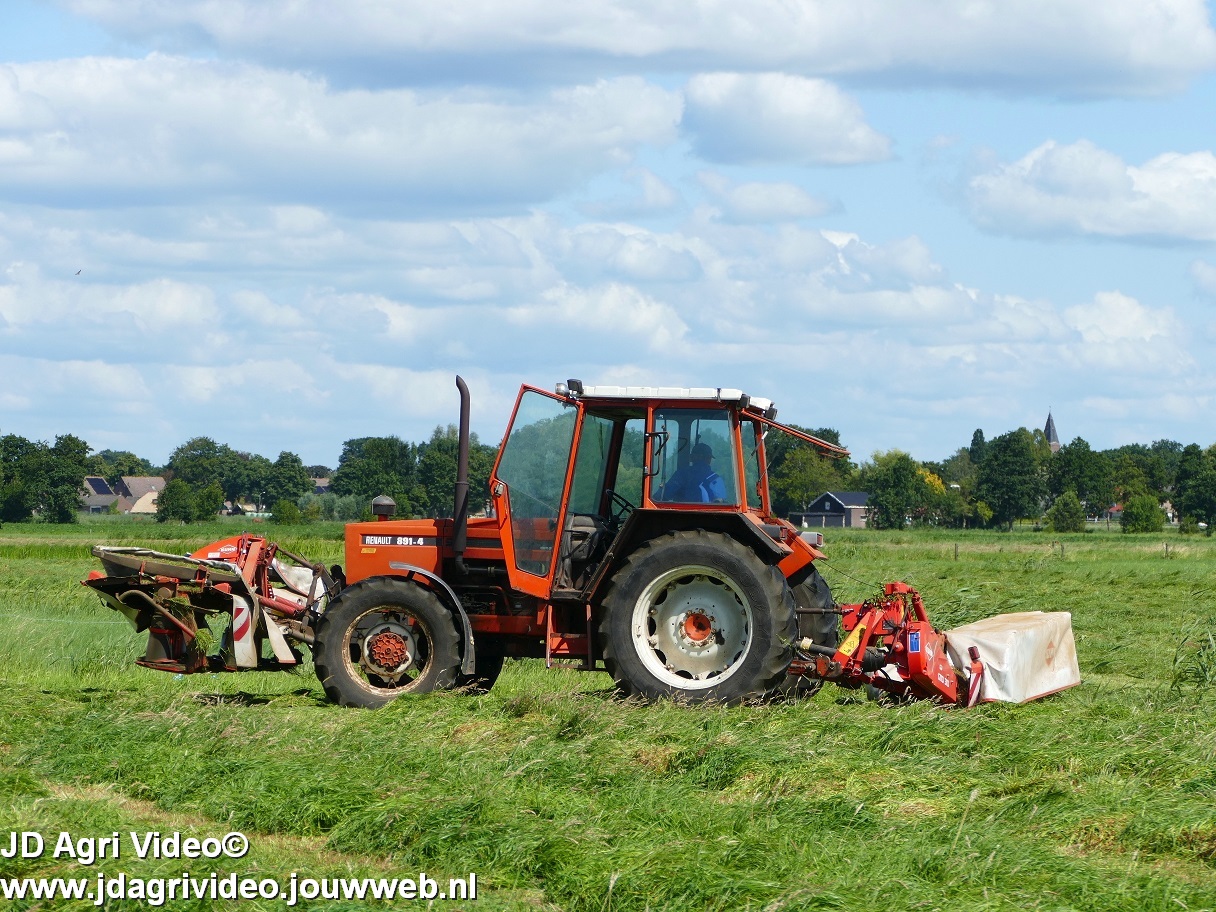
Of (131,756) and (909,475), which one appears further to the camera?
(909,475)

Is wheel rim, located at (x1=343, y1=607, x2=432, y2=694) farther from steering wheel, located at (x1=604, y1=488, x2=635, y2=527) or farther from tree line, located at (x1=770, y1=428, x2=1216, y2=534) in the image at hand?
tree line, located at (x1=770, y1=428, x2=1216, y2=534)

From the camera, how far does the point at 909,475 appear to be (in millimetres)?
102875

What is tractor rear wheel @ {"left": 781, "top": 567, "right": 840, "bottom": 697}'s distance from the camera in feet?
33.3

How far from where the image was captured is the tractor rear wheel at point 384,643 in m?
9.96

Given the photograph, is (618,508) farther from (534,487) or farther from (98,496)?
(98,496)

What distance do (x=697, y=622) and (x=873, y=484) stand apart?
101 m

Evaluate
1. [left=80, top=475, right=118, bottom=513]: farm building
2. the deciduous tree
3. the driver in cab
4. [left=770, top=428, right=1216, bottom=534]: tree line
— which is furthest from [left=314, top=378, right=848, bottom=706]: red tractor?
[left=80, top=475, right=118, bottom=513]: farm building

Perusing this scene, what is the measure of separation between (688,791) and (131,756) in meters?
2.81

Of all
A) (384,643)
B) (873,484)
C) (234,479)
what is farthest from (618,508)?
(234,479)

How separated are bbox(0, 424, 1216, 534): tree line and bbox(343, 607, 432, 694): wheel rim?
151 feet

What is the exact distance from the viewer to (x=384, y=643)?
10.1 metres

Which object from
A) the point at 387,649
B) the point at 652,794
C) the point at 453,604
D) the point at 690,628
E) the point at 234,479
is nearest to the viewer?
the point at 652,794

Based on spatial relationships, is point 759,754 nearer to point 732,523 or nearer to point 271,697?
point 732,523

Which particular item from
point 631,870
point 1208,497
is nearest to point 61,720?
point 631,870
